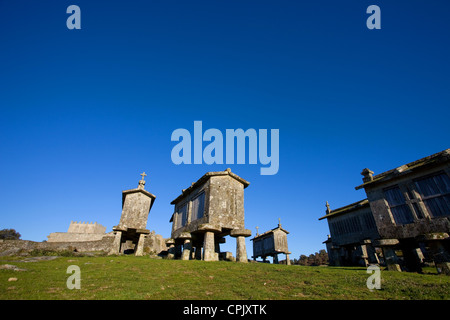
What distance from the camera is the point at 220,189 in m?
16.0

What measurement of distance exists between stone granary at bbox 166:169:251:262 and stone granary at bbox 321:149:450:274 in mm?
9317

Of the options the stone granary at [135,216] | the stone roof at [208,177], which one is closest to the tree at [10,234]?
the stone granary at [135,216]

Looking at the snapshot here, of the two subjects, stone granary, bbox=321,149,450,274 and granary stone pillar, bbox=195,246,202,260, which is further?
granary stone pillar, bbox=195,246,202,260

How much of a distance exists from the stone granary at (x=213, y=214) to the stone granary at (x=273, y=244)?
1317cm

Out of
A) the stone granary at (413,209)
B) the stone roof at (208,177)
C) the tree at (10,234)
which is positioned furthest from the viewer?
the tree at (10,234)

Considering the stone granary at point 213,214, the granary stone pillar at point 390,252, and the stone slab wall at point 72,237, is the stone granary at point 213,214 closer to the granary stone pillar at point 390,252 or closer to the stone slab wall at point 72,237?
the granary stone pillar at point 390,252

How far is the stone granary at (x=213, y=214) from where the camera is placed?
48.3 feet

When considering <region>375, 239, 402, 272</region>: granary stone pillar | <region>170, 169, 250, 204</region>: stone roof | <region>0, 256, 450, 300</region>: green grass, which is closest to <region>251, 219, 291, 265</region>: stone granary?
<region>170, 169, 250, 204</region>: stone roof

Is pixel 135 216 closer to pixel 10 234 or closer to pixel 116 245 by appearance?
pixel 116 245

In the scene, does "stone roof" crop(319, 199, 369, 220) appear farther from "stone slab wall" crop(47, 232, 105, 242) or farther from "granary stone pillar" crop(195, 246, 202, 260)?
"stone slab wall" crop(47, 232, 105, 242)

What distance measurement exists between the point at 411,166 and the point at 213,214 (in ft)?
49.0

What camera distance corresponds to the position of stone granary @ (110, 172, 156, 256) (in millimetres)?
20266

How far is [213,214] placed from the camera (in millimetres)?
15031

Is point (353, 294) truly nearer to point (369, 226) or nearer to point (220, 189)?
point (220, 189)
